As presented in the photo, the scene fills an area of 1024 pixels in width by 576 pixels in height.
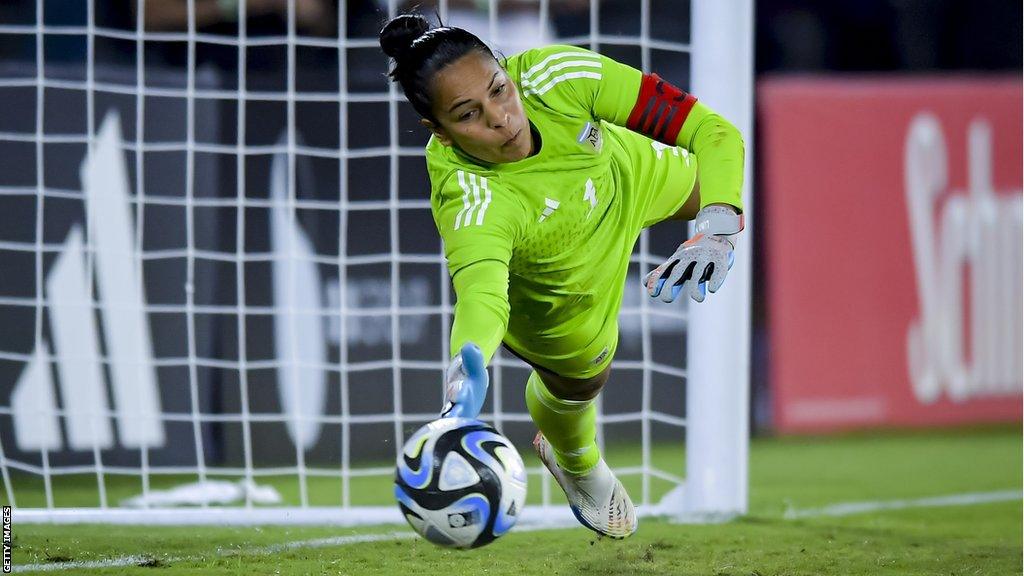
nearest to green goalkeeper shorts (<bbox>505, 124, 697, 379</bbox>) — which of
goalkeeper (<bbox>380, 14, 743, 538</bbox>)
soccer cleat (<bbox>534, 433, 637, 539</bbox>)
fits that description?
goalkeeper (<bbox>380, 14, 743, 538</bbox>)

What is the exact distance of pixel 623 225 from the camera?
3.59 meters

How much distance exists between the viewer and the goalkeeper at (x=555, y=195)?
9.55 ft

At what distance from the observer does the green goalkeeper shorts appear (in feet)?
11.9

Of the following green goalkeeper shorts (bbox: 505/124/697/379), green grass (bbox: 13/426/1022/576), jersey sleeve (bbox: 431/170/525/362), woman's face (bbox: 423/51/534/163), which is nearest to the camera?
jersey sleeve (bbox: 431/170/525/362)

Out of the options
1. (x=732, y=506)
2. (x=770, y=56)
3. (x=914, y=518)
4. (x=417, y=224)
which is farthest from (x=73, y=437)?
(x=770, y=56)

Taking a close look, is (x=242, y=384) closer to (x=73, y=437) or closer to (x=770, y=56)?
(x=73, y=437)

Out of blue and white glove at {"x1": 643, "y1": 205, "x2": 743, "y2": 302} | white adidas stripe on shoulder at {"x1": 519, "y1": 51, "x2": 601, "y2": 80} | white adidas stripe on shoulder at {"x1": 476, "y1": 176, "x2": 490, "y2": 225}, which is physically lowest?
blue and white glove at {"x1": 643, "y1": 205, "x2": 743, "y2": 302}

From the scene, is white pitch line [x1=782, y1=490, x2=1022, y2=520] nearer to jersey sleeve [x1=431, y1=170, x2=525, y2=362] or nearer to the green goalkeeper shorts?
the green goalkeeper shorts

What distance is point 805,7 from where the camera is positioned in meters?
7.58

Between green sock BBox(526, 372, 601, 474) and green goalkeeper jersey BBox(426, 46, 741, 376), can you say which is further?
green sock BBox(526, 372, 601, 474)

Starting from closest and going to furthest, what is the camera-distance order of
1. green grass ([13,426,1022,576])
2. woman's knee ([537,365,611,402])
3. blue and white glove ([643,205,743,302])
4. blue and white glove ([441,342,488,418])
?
blue and white glove ([441,342,488,418])
blue and white glove ([643,205,743,302])
green grass ([13,426,1022,576])
woman's knee ([537,365,611,402])

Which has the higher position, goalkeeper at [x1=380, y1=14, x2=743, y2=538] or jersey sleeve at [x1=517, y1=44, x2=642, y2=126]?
jersey sleeve at [x1=517, y1=44, x2=642, y2=126]

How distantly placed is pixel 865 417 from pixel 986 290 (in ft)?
3.21
